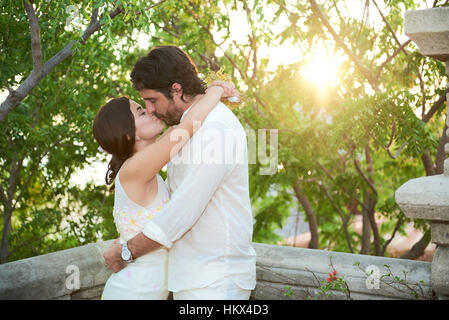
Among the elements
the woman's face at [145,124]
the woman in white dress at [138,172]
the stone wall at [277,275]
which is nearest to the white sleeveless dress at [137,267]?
the woman in white dress at [138,172]

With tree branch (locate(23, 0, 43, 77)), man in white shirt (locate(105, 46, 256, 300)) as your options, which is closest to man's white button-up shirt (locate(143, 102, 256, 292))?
man in white shirt (locate(105, 46, 256, 300))

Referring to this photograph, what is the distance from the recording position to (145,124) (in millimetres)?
2680

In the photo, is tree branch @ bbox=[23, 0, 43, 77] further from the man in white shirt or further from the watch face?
the watch face

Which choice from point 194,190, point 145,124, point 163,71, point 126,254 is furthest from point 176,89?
point 126,254

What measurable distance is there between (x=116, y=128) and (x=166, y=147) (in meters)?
0.37

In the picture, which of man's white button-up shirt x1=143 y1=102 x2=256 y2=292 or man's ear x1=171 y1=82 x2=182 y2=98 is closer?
man's white button-up shirt x1=143 y1=102 x2=256 y2=292

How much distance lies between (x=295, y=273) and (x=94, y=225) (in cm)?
251

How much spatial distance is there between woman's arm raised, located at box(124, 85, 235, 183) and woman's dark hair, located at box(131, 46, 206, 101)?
0.52 feet

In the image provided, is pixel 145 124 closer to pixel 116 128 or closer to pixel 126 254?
pixel 116 128

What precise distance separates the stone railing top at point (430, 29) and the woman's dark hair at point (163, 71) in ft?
A: 3.72

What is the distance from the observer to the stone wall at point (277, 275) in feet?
10.1

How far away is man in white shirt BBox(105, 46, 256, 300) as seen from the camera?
231 cm
